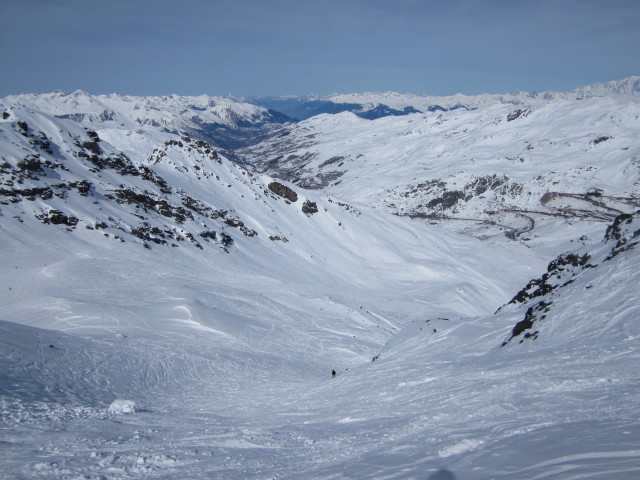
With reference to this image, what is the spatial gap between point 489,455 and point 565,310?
10.7m

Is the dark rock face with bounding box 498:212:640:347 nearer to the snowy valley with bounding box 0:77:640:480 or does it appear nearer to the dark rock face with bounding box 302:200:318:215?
the snowy valley with bounding box 0:77:640:480

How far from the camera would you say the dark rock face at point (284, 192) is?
6956 cm

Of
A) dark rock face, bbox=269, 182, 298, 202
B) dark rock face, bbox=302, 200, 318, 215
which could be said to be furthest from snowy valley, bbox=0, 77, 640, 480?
dark rock face, bbox=302, 200, 318, 215

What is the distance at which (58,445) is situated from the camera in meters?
8.25

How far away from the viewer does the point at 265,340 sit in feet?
83.8

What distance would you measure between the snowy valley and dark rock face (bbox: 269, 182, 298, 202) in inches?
134

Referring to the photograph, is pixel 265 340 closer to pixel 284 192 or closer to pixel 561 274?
pixel 561 274

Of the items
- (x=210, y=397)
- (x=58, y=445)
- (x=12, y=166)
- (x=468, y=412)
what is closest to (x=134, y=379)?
(x=210, y=397)

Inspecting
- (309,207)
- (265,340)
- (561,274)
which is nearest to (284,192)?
(309,207)

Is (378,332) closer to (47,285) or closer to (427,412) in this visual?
(427,412)

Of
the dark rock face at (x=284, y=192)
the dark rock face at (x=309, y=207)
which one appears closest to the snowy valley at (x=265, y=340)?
the dark rock face at (x=284, y=192)

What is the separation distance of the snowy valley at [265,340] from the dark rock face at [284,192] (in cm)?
341

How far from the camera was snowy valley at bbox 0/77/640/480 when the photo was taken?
7387 mm

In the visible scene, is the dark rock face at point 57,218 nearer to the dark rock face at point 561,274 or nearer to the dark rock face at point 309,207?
the dark rock face at point 309,207
